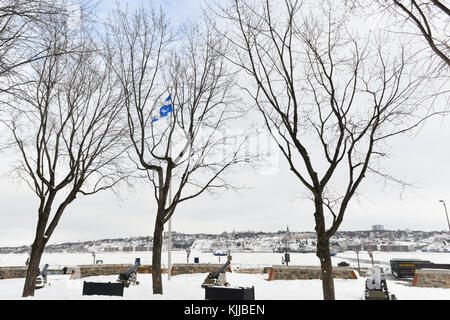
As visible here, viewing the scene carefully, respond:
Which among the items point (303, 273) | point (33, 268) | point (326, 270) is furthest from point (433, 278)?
point (33, 268)

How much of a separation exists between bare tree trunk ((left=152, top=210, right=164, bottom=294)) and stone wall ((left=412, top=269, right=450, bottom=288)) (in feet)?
55.8

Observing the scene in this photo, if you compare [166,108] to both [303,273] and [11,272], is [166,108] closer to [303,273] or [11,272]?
[303,273]

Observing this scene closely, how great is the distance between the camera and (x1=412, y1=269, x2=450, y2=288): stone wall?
1823 cm

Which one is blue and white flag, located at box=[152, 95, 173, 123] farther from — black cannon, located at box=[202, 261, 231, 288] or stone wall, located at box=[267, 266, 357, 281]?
stone wall, located at box=[267, 266, 357, 281]

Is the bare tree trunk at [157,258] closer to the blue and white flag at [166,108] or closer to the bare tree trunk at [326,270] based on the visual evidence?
the blue and white flag at [166,108]

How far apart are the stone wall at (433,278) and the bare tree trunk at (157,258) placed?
17021mm

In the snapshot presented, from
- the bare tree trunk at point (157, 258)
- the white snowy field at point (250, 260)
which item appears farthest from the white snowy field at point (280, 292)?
the white snowy field at point (250, 260)

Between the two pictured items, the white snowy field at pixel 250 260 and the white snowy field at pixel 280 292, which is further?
the white snowy field at pixel 250 260

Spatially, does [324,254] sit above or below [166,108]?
below

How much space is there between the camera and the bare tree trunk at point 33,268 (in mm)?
10820

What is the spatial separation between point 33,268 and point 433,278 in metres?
22.3

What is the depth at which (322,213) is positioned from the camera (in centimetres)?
933

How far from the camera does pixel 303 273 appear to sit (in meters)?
19.5

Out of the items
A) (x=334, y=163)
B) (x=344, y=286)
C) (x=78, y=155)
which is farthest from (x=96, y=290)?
(x=344, y=286)
